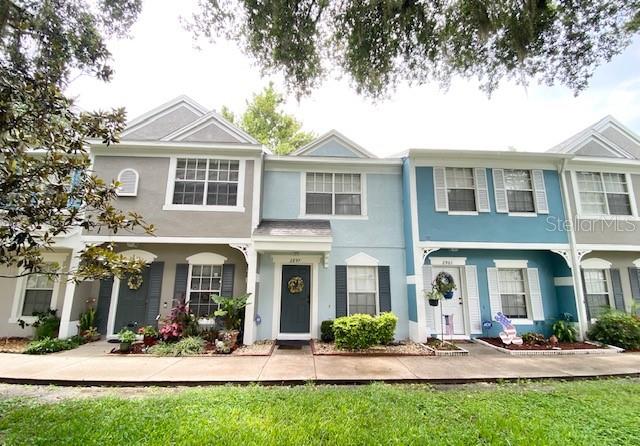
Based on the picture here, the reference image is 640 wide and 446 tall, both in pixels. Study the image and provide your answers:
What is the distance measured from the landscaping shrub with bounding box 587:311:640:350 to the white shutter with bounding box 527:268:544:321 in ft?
4.36

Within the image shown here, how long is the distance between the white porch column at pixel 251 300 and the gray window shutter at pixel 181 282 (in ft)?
7.29

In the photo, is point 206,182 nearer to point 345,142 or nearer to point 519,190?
point 345,142

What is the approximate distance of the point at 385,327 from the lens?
8047mm

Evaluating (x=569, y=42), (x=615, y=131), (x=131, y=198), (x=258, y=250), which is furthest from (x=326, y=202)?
(x=615, y=131)

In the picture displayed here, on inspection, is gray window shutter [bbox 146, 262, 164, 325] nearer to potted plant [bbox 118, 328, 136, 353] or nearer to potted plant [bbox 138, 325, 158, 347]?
potted plant [bbox 138, 325, 158, 347]

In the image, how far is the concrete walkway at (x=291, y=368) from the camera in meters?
5.66

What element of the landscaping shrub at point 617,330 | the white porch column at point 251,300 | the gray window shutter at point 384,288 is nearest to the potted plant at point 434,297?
the gray window shutter at point 384,288

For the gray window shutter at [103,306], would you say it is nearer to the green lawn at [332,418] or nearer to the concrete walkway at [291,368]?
the concrete walkway at [291,368]

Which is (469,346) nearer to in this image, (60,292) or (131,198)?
(131,198)

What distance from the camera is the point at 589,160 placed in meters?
9.61

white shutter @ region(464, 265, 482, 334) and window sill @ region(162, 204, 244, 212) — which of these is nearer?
window sill @ region(162, 204, 244, 212)

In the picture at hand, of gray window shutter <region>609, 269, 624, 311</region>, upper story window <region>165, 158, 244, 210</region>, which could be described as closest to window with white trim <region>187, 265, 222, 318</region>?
upper story window <region>165, 158, 244, 210</region>

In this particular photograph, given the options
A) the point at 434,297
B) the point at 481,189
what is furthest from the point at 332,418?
the point at 481,189

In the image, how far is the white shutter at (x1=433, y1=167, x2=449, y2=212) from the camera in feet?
30.7
